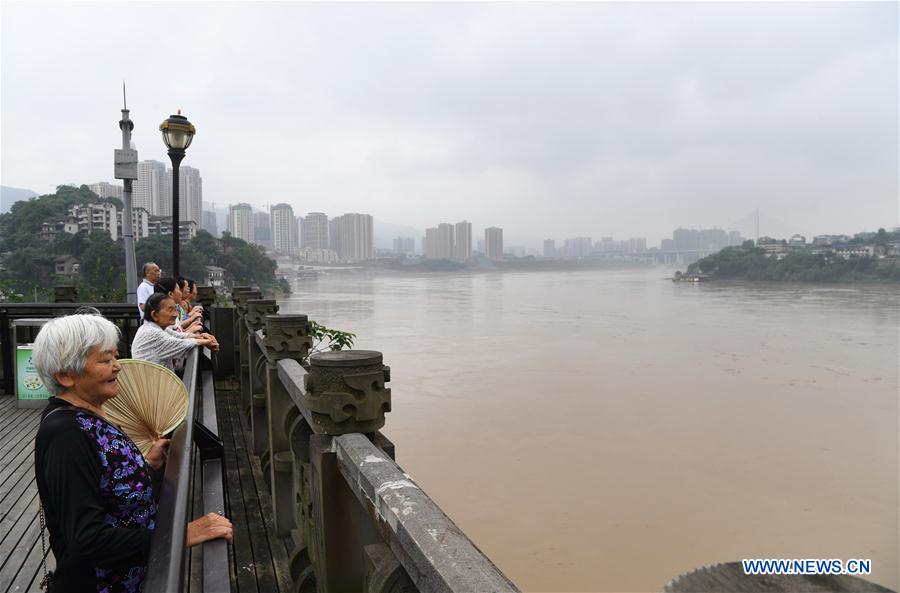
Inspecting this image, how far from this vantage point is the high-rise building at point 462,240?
563ft

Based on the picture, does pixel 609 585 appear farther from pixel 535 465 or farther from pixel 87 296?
pixel 87 296

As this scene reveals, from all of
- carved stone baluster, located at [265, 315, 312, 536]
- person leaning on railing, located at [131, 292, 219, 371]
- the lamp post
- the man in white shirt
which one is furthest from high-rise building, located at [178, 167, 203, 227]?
carved stone baluster, located at [265, 315, 312, 536]

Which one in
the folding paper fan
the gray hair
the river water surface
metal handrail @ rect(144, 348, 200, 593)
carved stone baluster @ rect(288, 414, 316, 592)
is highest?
the gray hair

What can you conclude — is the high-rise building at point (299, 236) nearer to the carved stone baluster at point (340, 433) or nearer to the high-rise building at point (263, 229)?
the high-rise building at point (263, 229)

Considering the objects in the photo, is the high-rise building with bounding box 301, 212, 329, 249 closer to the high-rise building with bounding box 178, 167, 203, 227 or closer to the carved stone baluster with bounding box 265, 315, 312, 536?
the high-rise building with bounding box 178, 167, 203, 227

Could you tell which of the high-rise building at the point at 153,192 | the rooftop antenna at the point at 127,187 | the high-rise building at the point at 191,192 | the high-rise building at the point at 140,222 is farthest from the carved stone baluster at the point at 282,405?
the high-rise building at the point at 191,192

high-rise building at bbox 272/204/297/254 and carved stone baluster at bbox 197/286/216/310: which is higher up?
high-rise building at bbox 272/204/297/254

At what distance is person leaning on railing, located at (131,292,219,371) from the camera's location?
3273 mm

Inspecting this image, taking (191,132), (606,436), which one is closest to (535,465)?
(606,436)

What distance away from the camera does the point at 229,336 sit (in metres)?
6.42

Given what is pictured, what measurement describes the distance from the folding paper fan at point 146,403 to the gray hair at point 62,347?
17.0 inches

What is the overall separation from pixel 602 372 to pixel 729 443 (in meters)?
→ 8.56

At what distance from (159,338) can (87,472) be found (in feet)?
6.64

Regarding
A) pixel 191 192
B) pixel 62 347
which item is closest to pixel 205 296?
pixel 62 347
